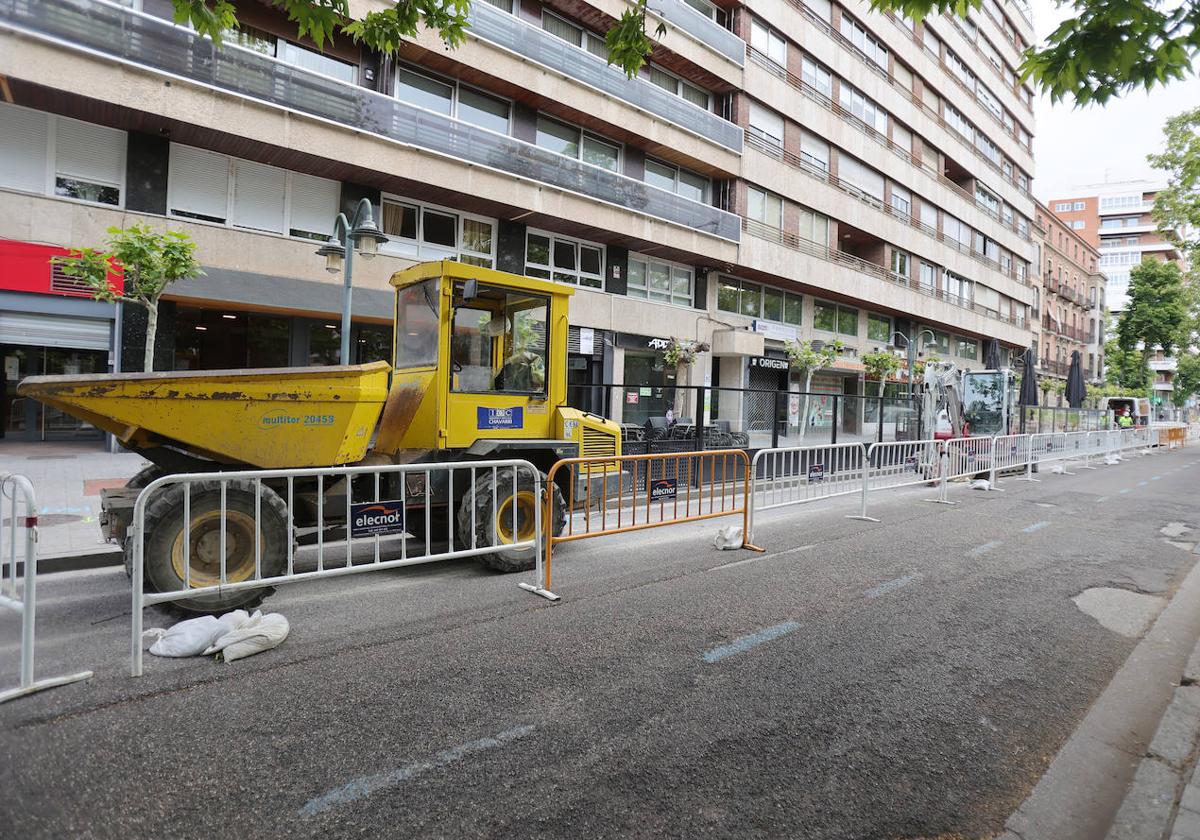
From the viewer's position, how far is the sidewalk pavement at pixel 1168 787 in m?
2.68

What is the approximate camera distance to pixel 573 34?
2031cm

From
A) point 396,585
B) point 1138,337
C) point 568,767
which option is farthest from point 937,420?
point 1138,337

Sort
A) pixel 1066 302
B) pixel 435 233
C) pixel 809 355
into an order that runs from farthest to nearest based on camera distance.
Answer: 1. pixel 1066 302
2. pixel 809 355
3. pixel 435 233

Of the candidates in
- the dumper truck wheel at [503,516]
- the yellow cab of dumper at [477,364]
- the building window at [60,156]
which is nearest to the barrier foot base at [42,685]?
the dumper truck wheel at [503,516]

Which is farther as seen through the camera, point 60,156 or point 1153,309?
point 1153,309

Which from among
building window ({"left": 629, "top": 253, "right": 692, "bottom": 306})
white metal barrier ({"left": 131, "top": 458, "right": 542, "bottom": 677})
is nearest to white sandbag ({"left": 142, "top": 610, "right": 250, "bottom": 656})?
white metal barrier ({"left": 131, "top": 458, "right": 542, "bottom": 677})

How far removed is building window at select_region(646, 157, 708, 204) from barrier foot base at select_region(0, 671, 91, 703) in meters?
21.0

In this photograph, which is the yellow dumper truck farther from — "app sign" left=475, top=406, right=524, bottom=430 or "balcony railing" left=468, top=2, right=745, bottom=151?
"balcony railing" left=468, top=2, right=745, bottom=151

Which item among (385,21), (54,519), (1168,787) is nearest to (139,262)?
(54,519)

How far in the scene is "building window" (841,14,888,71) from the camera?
2891 cm

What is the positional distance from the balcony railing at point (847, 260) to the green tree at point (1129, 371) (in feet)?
84.9

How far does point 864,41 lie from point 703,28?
39.8 ft

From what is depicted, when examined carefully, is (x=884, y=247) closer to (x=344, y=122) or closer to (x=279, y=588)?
(x=344, y=122)

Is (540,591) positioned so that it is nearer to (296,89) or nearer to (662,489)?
(662,489)
